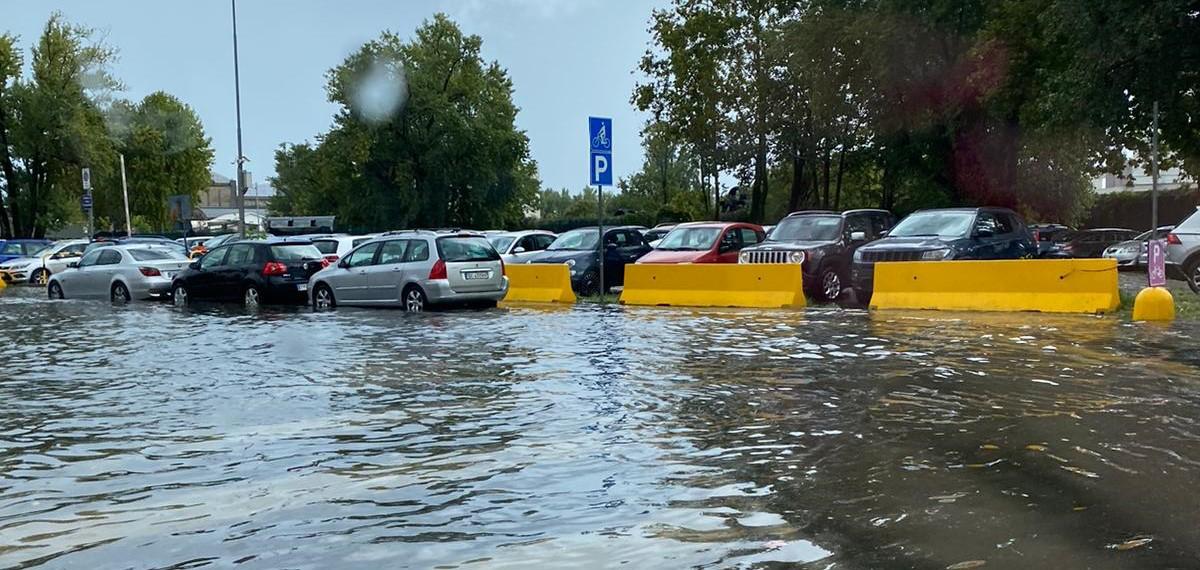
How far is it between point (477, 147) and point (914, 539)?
67989mm

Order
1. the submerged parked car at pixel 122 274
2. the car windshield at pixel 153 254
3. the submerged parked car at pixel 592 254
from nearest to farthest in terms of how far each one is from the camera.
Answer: the submerged parked car at pixel 592 254 < the submerged parked car at pixel 122 274 < the car windshield at pixel 153 254

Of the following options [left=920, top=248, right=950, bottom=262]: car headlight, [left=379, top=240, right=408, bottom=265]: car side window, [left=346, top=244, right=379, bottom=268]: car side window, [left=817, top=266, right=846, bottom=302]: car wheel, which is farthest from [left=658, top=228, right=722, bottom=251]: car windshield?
[left=346, top=244, right=379, bottom=268]: car side window

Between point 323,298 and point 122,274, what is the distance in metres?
7.06

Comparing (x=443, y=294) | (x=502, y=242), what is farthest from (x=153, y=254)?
(x=443, y=294)

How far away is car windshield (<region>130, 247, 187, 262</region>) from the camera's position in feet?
89.2

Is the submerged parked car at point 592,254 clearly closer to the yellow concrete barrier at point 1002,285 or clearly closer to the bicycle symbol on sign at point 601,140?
the bicycle symbol on sign at point 601,140

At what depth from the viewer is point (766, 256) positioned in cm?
2058

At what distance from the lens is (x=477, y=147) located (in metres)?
71.8

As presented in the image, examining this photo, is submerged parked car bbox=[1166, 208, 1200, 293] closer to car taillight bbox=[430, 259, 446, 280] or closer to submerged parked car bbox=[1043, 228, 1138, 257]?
submerged parked car bbox=[1043, 228, 1138, 257]

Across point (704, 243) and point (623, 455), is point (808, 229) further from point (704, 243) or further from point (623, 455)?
point (623, 455)

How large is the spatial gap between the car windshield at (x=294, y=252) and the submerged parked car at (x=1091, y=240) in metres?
20.2

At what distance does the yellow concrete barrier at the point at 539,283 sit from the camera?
73.5 ft

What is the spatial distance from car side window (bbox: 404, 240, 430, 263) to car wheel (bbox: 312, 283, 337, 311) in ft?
6.95

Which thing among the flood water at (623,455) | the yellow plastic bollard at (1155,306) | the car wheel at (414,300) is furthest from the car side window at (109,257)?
the yellow plastic bollard at (1155,306)
